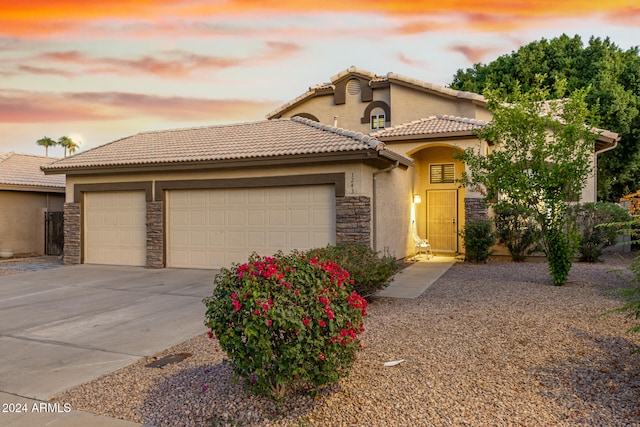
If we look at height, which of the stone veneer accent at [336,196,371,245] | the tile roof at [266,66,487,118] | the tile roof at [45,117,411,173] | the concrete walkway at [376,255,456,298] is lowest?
the concrete walkway at [376,255,456,298]

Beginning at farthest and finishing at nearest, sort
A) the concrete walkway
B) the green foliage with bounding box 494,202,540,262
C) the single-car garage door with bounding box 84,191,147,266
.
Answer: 1. the green foliage with bounding box 494,202,540,262
2. the single-car garage door with bounding box 84,191,147,266
3. the concrete walkway

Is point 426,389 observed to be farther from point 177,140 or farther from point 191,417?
point 177,140

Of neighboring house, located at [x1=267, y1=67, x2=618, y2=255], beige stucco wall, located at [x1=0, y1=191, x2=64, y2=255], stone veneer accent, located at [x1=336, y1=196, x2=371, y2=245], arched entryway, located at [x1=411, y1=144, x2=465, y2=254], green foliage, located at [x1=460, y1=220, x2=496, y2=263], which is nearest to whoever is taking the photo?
stone veneer accent, located at [x1=336, y1=196, x2=371, y2=245]

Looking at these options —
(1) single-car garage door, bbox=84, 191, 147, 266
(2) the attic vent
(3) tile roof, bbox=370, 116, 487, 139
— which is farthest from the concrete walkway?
(2) the attic vent

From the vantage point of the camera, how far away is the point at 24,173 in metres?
20.0

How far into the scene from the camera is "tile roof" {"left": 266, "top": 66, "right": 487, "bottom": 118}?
64.6ft

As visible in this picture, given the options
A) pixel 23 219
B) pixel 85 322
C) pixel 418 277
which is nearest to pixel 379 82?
pixel 418 277

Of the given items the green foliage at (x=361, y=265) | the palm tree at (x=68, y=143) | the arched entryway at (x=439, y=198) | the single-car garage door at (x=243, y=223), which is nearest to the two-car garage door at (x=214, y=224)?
the single-car garage door at (x=243, y=223)

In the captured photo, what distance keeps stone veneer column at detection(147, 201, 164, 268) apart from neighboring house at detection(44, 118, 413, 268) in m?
0.03

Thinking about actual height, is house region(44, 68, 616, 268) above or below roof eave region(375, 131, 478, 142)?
below

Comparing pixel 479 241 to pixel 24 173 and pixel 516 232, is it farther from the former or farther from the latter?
pixel 24 173

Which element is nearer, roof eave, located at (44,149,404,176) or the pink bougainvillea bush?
the pink bougainvillea bush

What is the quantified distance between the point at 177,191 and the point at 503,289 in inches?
379

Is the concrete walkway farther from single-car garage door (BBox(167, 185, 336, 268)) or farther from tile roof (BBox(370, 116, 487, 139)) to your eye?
tile roof (BBox(370, 116, 487, 139))
